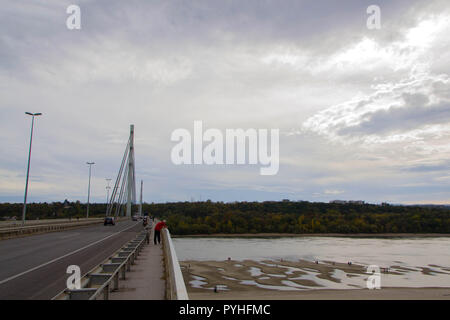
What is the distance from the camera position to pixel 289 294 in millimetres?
40656

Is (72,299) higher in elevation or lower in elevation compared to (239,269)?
higher

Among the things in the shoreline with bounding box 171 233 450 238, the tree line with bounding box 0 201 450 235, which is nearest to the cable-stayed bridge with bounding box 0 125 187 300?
the shoreline with bounding box 171 233 450 238

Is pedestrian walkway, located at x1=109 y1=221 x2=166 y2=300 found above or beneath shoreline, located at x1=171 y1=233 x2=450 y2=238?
above

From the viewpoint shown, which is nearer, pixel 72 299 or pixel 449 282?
pixel 72 299

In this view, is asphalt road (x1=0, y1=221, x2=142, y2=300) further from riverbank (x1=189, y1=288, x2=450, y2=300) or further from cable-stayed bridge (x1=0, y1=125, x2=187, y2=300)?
riverbank (x1=189, y1=288, x2=450, y2=300)

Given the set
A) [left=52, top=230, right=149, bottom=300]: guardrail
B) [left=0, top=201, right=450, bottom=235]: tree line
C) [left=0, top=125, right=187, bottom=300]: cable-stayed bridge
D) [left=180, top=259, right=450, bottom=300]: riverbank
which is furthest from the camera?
[left=0, top=201, right=450, bottom=235]: tree line

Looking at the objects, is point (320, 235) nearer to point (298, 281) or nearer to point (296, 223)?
point (296, 223)

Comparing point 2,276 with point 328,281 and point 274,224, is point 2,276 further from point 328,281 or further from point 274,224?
point 274,224

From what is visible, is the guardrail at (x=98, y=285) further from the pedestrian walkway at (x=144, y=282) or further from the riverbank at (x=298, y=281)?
the riverbank at (x=298, y=281)

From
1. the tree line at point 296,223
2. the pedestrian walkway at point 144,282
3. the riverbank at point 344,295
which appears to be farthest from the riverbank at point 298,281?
the tree line at point 296,223

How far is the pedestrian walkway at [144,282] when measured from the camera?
323 inches

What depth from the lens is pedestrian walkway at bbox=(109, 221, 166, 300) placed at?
8.21m
